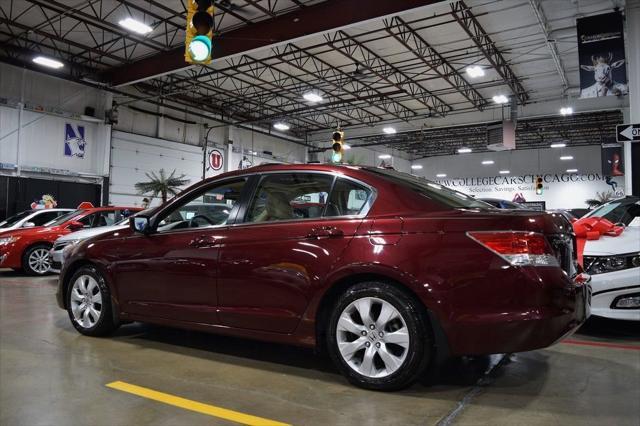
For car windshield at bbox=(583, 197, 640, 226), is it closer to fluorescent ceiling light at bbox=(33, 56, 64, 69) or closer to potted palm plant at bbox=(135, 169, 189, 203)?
fluorescent ceiling light at bbox=(33, 56, 64, 69)

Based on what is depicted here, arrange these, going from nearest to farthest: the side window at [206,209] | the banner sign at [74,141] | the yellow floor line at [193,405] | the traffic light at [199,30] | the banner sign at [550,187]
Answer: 1. the yellow floor line at [193,405]
2. the side window at [206,209]
3. the traffic light at [199,30]
4. the banner sign at [74,141]
5. the banner sign at [550,187]

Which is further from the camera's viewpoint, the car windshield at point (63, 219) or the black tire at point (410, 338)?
the car windshield at point (63, 219)

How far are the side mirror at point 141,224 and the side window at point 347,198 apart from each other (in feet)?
5.34

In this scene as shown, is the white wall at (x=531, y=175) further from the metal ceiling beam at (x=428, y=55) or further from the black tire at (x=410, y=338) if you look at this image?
the black tire at (x=410, y=338)

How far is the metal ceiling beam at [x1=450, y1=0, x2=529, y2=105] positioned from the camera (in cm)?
1373

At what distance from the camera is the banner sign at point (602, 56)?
10.9m

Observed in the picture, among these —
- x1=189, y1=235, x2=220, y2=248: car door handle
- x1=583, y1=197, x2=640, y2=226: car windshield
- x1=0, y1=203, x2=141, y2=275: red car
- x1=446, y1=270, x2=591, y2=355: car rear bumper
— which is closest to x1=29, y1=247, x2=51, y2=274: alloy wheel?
x1=0, y1=203, x2=141, y2=275: red car

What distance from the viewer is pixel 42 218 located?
34.3ft

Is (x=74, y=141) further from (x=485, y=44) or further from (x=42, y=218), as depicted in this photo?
(x=485, y=44)

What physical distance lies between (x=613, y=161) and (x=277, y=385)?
22708mm

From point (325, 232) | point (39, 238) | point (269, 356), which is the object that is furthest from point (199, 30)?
point (39, 238)

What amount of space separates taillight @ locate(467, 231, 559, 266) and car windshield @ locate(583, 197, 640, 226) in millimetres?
3434

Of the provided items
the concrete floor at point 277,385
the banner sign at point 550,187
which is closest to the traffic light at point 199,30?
the concrete floor at point 277,385

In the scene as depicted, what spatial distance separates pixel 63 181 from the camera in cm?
1842
